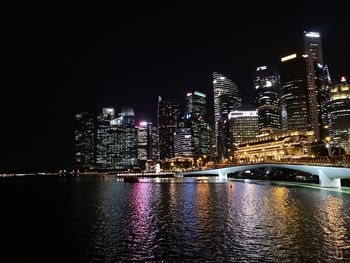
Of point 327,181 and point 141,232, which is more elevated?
point 327,181

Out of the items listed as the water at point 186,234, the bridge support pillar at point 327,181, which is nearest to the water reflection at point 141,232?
the water at point 186,234

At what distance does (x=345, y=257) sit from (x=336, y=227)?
38.0 ft

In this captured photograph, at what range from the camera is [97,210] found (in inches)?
2295

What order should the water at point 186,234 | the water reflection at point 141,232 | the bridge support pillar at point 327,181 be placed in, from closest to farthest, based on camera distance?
the water at point 186,234 → the water reflection at point 141,232 → the bridge support pillar at point 327,181

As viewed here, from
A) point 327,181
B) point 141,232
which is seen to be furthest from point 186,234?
point 327,181

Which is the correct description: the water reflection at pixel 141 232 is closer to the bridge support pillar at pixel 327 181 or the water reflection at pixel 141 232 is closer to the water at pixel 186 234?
the water at pixel 186 234

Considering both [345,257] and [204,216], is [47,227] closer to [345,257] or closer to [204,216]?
[204,216]

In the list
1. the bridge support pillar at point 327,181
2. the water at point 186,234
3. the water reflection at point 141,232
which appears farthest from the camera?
the bridge support pillar at point 327,181

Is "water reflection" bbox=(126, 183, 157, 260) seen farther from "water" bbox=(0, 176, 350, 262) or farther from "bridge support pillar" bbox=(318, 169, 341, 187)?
"bridge support pillar" bbox=(318, 169, 341, 187)

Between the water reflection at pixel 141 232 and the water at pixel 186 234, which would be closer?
the water at pixel 186 234


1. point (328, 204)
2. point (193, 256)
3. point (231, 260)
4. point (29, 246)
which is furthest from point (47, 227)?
point (328, 204)

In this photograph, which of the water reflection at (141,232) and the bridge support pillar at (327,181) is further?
the bridge support pillar at (327,181)

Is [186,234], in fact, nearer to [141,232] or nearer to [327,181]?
[141,232]

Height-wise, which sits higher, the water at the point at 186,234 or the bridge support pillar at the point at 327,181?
the bridge support pillar at the point at 327,181
